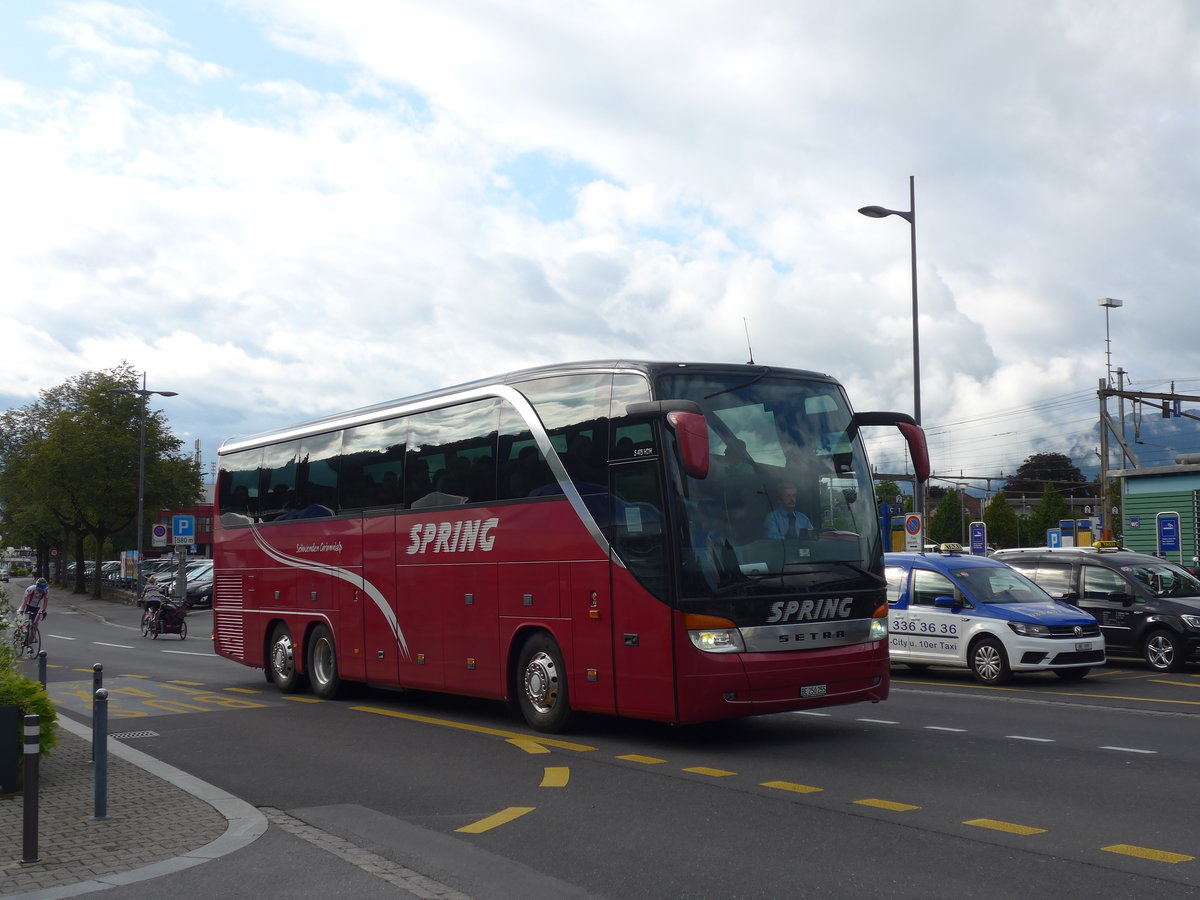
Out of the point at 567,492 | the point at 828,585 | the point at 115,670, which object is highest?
the point at 567,492

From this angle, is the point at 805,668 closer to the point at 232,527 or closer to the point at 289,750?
the point at 289,750

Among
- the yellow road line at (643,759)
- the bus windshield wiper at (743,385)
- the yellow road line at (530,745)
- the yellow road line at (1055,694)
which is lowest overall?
the yellow road line at (1055,694)

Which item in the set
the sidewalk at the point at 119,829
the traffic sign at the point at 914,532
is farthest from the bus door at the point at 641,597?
the traffic sign at the point at 914,532

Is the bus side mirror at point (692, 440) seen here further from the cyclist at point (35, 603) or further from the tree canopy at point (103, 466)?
the tree canopy at point (103, 466)

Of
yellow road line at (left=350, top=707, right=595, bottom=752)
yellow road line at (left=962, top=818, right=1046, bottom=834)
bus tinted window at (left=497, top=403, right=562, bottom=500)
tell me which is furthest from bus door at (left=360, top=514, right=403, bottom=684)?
yellow road line at (left=962, top=818, right=1046, bottom=834)

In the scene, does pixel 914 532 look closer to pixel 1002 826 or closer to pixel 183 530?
pixel 1002 826

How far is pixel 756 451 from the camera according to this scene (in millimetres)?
11273

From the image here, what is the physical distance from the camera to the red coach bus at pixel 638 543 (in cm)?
1073

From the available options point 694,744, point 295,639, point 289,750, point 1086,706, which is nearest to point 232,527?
point 295,639

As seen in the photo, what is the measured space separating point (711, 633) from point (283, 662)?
31.4ft

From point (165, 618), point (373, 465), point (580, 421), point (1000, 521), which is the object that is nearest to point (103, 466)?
point (165, 618)

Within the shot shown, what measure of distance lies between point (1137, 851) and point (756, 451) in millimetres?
5074

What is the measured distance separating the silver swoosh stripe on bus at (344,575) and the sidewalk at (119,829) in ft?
15.3

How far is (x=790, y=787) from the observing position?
30.3 feet
